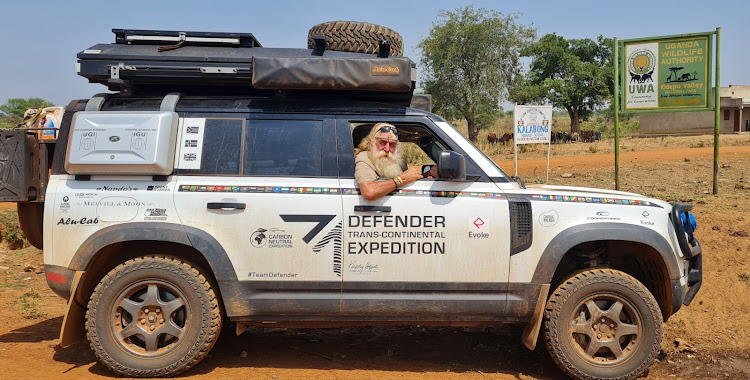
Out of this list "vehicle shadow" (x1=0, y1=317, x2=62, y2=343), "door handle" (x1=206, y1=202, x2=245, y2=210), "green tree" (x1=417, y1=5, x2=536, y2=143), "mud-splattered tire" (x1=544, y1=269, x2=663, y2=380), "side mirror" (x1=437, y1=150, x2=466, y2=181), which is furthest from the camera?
"green tree" (x1=417, y1=5, x2=536, y2=143)

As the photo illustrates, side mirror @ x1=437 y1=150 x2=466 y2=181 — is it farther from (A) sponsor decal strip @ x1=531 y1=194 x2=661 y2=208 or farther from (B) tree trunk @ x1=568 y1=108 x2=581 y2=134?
→ (B) tree trunk @ x1=568 y1=108 x2=581 y2=134

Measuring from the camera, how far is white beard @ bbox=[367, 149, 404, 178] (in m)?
4.48

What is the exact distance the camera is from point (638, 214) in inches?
174

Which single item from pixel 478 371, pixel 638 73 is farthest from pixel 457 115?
pixel 478 371

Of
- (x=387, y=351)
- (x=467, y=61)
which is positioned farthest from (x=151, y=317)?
(x=467, y=61)

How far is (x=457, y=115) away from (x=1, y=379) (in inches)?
1186

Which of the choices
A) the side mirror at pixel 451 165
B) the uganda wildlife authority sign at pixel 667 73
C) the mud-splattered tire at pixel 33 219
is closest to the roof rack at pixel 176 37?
the mud-splattered tire at pixel 33 219

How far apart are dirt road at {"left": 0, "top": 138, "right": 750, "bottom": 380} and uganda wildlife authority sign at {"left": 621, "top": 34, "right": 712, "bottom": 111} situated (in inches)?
93.3

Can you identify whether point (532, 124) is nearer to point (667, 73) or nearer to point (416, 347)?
point (667, 73)

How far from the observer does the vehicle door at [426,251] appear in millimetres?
4336

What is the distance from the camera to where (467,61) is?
32125 mm

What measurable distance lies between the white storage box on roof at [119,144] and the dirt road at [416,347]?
153 centimetres

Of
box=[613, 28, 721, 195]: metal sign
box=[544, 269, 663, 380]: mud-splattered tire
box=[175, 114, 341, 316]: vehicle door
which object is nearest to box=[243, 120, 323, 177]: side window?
box=[175, 114, 341, 316]: vehicle door

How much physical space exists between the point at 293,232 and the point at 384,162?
0.83m
